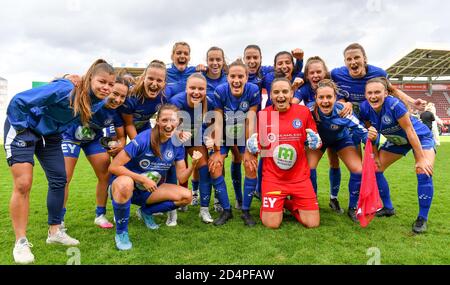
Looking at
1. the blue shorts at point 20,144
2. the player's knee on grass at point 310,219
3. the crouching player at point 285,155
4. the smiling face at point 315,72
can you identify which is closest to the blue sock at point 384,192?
the crouching player at point 285,155

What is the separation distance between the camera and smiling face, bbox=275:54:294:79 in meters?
4.44

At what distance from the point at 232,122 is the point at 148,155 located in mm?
1108

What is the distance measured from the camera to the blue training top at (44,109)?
2.75 m

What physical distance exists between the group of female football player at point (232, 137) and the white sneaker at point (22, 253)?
1.29ft

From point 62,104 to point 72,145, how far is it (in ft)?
3.15

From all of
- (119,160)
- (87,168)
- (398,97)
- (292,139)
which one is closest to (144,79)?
(119,160)

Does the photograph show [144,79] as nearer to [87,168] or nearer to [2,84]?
[87,168]

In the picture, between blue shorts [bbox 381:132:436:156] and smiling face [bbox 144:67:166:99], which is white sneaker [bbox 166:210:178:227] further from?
blue shorts [bbox 381:132:436:156]

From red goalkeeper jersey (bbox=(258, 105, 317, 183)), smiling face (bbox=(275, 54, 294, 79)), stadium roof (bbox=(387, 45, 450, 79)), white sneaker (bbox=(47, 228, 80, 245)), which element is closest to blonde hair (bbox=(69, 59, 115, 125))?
white sneaker (bbox=(47, 228, 80, 245))

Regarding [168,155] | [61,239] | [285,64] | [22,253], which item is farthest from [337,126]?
[22,253]

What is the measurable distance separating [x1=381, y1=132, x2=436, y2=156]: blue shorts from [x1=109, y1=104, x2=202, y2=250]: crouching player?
2.30m
